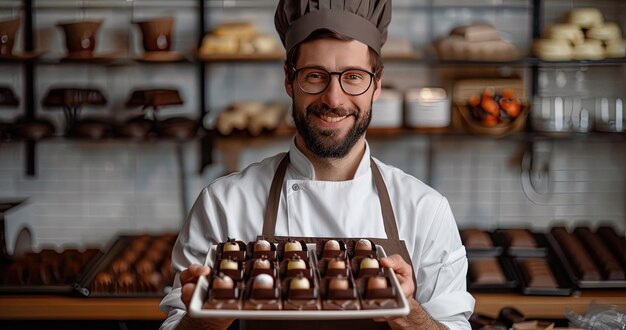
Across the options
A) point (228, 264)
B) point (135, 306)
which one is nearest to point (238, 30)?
point (135, 306)

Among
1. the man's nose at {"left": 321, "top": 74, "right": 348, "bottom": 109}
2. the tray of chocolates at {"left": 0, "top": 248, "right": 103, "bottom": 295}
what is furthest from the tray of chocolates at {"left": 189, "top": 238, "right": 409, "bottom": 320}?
the tray of chocolates at {"left": 0, "top": 248, "right": 103, "bottom": 295}

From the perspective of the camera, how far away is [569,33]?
3893 mm

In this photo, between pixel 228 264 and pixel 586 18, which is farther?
pixel 586 18

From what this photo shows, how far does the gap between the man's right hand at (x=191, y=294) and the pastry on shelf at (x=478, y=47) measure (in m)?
2.38

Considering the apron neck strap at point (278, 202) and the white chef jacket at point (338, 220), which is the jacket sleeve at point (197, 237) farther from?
the apron neck strap at point (278, 202)

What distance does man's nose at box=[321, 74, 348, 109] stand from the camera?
2.01m

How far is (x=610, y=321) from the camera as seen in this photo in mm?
2713

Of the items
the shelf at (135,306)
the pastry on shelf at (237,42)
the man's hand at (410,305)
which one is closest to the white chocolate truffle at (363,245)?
the man's hand at (410,305)

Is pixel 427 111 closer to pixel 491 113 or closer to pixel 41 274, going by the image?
pixel 491 113

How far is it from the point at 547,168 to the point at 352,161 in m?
2.33

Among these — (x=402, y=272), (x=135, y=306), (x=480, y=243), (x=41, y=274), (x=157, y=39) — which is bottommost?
(x=135, y=306)

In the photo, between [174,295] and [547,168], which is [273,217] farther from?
[547,168]

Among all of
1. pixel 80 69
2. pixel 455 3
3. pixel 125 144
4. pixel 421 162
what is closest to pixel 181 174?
pixel 125 144

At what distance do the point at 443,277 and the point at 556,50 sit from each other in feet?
6.69
